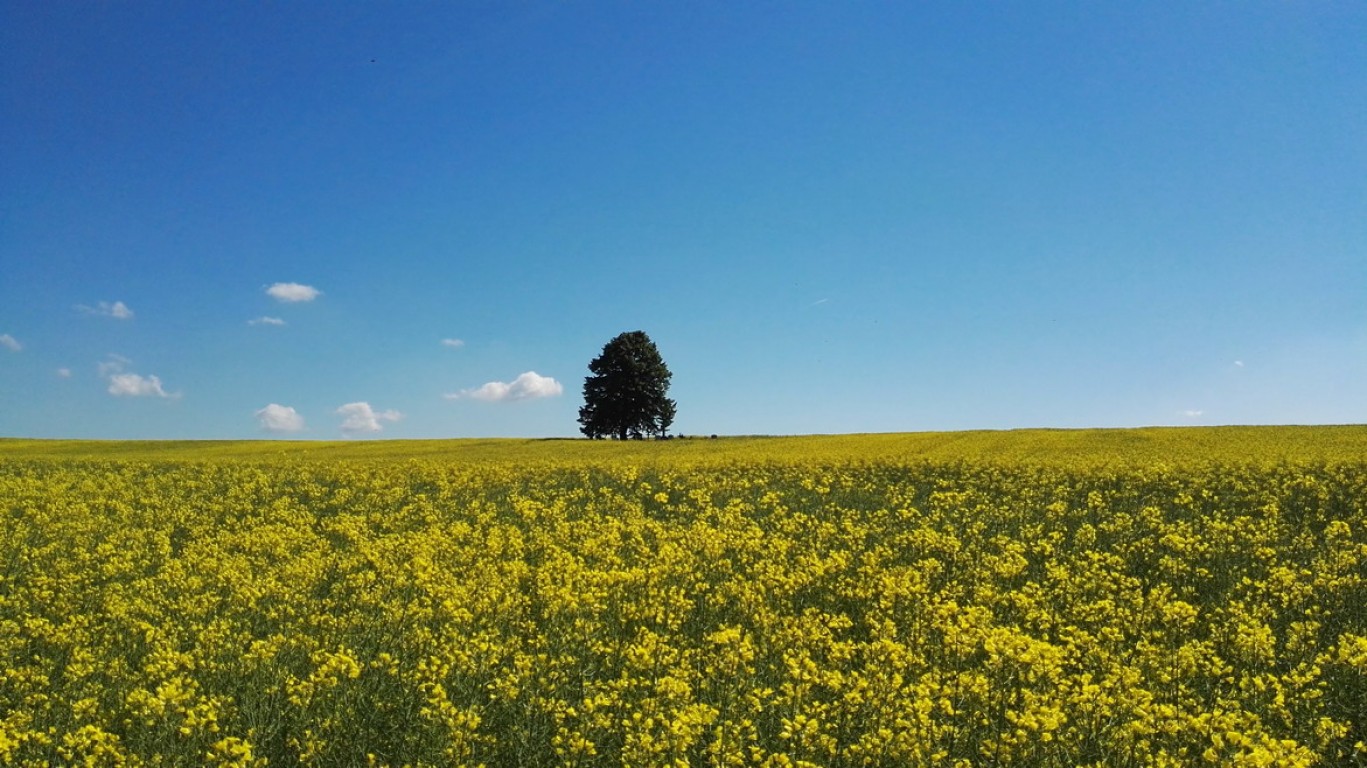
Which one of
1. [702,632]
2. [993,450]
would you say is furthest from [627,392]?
[702,632]

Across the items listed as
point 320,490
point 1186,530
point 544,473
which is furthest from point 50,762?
point 544,473

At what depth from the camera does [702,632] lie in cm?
823

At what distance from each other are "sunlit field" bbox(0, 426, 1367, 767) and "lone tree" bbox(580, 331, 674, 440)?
50.2m

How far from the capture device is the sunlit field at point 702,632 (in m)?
5.25

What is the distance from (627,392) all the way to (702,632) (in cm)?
6068

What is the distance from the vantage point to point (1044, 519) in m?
15.4

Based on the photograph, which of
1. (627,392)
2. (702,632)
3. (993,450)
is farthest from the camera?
(627,392)

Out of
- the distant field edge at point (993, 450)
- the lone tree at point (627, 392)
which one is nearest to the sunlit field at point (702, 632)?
the distant field edge at point (993, 450)

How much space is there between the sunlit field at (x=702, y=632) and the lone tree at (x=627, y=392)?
5019 cm

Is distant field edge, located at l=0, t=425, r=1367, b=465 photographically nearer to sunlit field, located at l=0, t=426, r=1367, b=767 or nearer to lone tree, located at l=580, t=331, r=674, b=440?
sunlit field, located at l=0, t=426, r=1367, b=767

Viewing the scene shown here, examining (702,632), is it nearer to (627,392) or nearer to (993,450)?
(993,450)

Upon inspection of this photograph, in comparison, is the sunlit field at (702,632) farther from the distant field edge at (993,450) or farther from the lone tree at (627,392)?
the lone tree at (627,392)

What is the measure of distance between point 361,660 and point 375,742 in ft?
5.31

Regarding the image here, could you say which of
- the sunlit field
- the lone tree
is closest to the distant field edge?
the sunlit field
